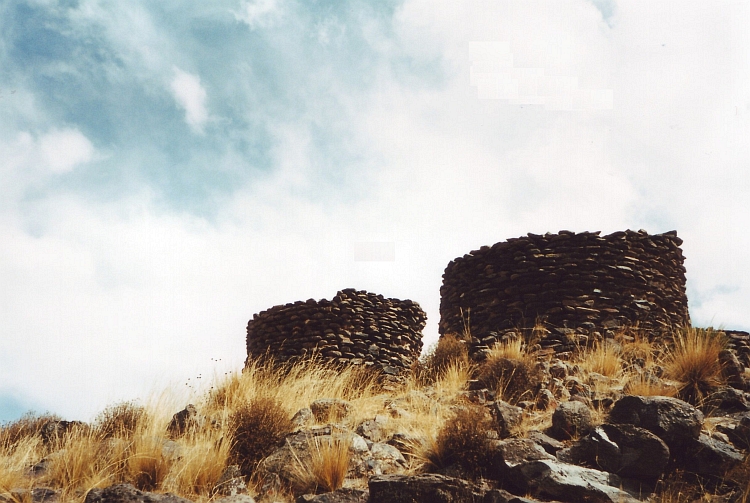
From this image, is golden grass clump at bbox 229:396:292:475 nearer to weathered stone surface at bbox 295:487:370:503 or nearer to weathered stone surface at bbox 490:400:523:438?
weathered stone surface at bbox 295:487:370:503

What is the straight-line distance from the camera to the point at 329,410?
853cm

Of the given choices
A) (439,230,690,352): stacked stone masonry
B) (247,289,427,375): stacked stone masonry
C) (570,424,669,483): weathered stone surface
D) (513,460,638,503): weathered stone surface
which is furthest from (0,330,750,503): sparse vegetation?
(247,289,427,375): stacked stone masonry

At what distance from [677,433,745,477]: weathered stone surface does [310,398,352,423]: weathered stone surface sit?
399cm

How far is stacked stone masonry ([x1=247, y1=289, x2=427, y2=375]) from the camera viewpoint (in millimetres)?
13445

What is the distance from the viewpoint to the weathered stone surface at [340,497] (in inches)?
242

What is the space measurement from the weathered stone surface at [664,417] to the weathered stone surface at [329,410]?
333 cm

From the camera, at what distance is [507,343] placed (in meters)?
11.0

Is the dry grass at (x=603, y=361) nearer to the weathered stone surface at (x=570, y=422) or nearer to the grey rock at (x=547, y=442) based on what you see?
the weathered stone surface at (x=570, y=422)

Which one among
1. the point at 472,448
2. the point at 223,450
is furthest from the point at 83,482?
the point at 472,448

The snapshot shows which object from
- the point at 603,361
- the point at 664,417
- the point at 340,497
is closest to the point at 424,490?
the point at 340,497

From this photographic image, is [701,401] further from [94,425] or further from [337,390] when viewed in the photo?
[94,425]

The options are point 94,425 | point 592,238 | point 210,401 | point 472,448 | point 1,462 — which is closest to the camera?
point 472,448

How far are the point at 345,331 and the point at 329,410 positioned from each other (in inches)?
198

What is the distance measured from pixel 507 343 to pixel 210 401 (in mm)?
4897
